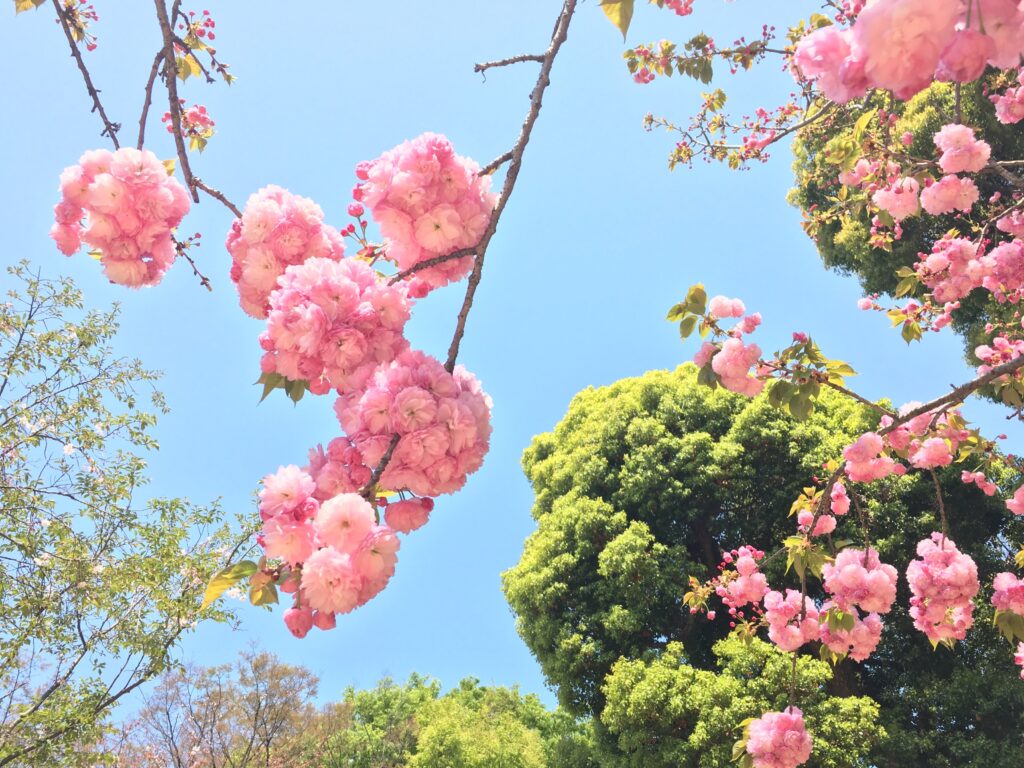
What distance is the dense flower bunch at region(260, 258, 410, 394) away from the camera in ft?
4.07

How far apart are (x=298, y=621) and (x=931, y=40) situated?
3.57 feet

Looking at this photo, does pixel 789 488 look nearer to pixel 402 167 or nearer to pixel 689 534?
pixel 689 534

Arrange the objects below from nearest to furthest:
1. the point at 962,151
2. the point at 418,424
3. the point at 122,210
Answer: the point at 418,424 → the point at 122,210 → the point at 962,151

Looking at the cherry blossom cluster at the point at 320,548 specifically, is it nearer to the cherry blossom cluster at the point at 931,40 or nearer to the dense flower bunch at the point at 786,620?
the cherry blossom cluster at the point at 931,40

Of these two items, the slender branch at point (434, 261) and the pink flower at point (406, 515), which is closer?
the pink flower at point (406, 515)

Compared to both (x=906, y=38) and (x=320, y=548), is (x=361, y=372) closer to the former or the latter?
(x=320, y=548)

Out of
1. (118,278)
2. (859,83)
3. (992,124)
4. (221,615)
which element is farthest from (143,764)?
(992,124)

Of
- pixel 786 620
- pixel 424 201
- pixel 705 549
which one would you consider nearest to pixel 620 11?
pixel 424 201

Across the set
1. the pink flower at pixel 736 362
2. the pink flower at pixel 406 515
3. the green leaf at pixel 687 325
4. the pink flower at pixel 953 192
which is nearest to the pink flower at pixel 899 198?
the pink flower at pixel 953 192

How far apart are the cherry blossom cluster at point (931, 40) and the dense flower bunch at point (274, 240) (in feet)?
3.38

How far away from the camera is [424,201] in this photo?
58.3 inches

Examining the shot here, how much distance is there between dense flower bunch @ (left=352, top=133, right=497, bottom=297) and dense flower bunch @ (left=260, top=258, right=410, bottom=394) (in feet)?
0.64

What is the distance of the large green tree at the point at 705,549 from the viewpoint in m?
7.37

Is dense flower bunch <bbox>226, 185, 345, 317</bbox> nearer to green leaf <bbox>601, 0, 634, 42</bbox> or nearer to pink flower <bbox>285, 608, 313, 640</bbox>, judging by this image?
pink flower <bbox>285, 608, 313, 640</bbox>
